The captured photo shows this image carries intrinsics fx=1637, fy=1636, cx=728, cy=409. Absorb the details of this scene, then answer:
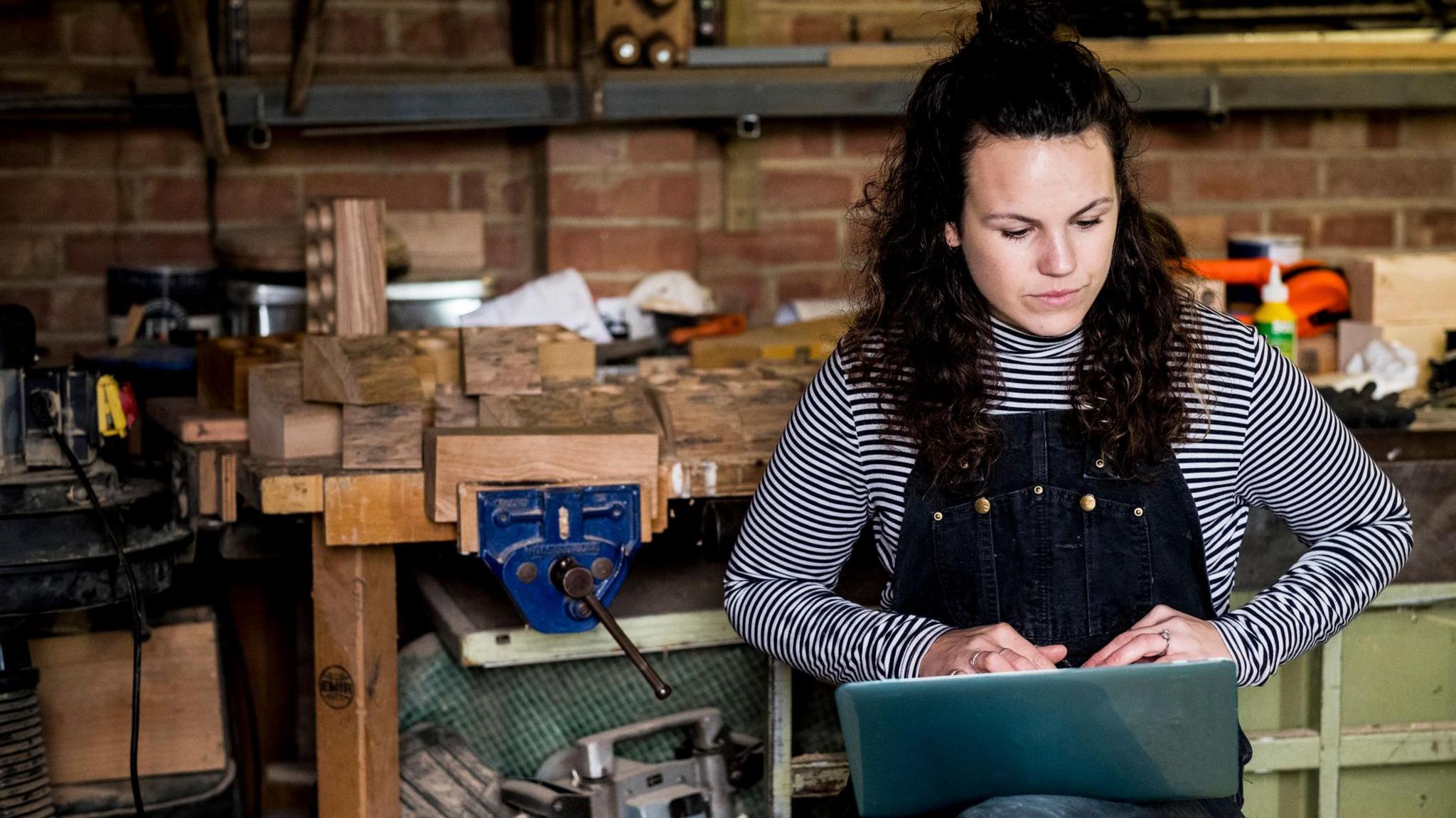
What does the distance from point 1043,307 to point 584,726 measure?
3.03ft

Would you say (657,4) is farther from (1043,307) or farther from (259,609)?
(1043,307)

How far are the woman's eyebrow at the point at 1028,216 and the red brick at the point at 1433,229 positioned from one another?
238 cm

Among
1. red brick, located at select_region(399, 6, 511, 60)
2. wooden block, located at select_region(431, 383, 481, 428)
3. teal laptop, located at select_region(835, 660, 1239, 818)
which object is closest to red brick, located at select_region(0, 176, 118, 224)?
red brick, located at select_region(399, 6, 511, 60)

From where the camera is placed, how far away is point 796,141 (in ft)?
11.1

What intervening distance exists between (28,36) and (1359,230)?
→ 2.76 meters

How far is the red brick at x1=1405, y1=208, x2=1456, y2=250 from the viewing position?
362 centimetres

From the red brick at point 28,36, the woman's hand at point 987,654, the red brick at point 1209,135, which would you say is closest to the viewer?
the woman's hand at point 987,654

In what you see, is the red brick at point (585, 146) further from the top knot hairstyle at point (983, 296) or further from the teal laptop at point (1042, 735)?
the teal laptop at point (1042, 735)

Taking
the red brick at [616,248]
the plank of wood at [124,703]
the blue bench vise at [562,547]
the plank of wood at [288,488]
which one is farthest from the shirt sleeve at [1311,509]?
the red brick at [616,248]

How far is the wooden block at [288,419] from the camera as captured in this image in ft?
6.34

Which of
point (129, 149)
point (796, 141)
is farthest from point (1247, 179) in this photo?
point (129, 149)

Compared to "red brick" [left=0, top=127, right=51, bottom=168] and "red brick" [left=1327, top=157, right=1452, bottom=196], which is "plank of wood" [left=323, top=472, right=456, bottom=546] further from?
"red brick" [left=1327, top=157, right=1452, bottom=196]

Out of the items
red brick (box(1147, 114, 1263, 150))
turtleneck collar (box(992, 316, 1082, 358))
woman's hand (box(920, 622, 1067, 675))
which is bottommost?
woman's hand (box(920, 622, 1067, 675))

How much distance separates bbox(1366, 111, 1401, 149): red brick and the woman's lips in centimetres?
232
